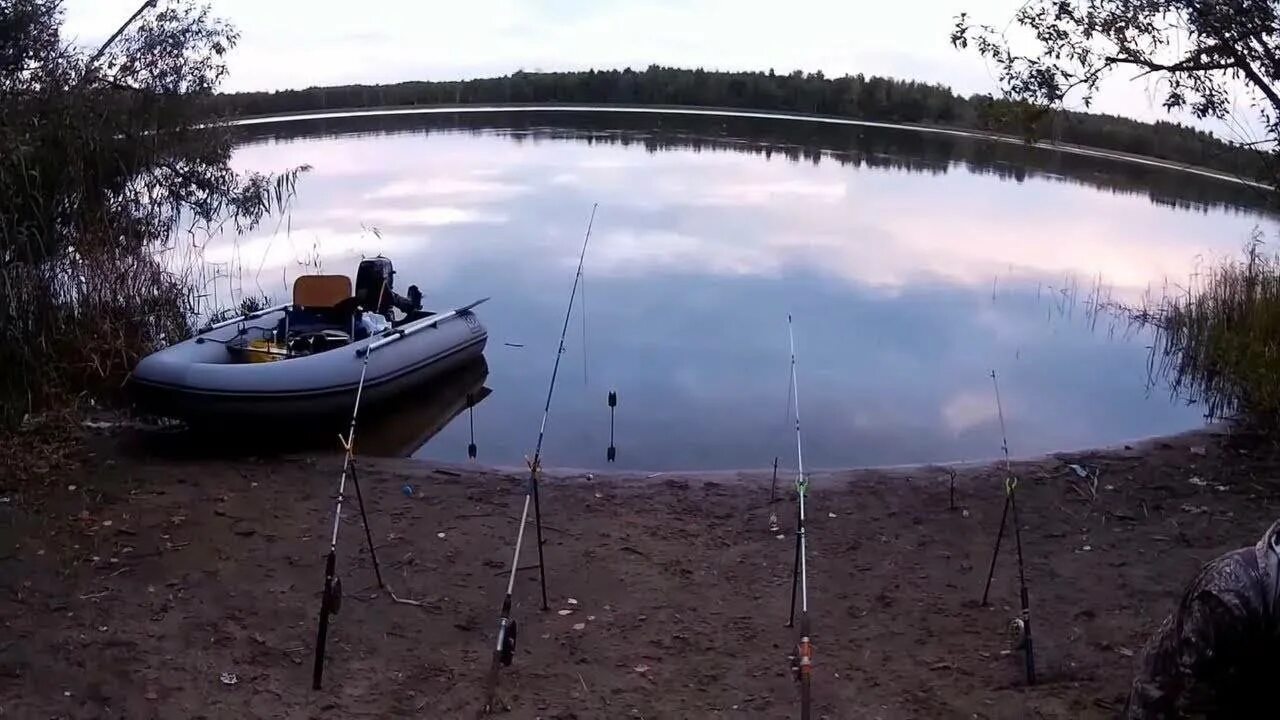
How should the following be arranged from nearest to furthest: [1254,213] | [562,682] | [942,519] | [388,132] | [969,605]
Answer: [562,682] → [969,605] → [942,519] → [1254,213] → [388,132]

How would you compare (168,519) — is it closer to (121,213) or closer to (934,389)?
(121,213)

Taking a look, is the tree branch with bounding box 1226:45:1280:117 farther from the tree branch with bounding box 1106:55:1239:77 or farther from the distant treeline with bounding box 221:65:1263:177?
the distant treeline with bounding box 221:65:1263:177

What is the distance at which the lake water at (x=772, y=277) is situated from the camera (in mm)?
10648

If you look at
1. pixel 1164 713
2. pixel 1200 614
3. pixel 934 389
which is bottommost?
pixel 934 389

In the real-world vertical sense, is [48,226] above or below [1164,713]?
above

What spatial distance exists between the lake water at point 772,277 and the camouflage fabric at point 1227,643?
261 inches

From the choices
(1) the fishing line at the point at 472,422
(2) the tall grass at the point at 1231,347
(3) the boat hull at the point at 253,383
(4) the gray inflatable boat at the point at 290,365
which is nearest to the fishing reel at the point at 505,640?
(4) the gray inflatable boat at the point at 290,365

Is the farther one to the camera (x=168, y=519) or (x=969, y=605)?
(x=168, y=519)

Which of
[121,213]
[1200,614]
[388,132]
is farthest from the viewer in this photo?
[388,132]

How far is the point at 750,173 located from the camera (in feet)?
104

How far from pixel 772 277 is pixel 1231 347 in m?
8.65

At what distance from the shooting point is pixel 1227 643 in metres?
2.57

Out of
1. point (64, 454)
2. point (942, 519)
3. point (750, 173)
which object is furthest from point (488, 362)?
point (750, 173)

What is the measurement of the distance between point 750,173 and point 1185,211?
37.9 feet
